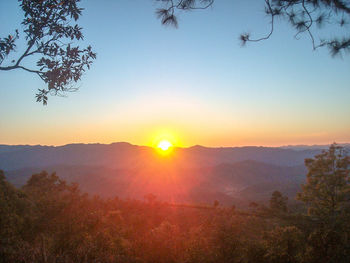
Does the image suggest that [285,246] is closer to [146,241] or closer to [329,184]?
[146,241]

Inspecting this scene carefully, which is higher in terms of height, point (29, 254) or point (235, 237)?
point (29, 254)

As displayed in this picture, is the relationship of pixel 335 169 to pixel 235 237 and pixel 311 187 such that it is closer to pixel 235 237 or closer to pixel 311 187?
pixel 311 187

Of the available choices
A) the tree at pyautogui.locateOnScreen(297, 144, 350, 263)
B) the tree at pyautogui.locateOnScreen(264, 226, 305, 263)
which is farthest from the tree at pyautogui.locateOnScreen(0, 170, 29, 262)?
the tree at pyautogui.locateOnScreen(297, 144, 350, 263)

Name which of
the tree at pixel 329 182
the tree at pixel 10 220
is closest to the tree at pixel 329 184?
the tree at pixel 329 182

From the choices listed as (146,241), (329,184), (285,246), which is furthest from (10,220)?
(329,184)

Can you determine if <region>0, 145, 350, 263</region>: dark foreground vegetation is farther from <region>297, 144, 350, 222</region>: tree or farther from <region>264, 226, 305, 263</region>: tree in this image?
<region>297, 144, 350, 222</region>: tree

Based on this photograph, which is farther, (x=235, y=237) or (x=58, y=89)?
(x=235, y=237)

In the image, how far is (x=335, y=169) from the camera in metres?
21.8

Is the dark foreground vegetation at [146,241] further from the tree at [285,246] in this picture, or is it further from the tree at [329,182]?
the tree at [329,182]

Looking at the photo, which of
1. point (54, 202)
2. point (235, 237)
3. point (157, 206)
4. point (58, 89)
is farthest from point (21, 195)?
point (157, 206)

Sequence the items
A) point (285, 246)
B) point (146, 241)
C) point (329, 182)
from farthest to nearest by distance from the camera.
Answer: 1. point (329, 182)
2. point (146, 241)
3. point (285, 246)

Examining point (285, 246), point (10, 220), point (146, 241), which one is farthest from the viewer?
point (146, 241)

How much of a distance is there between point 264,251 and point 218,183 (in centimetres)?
18140

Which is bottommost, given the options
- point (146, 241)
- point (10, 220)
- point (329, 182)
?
point (329, 182)
